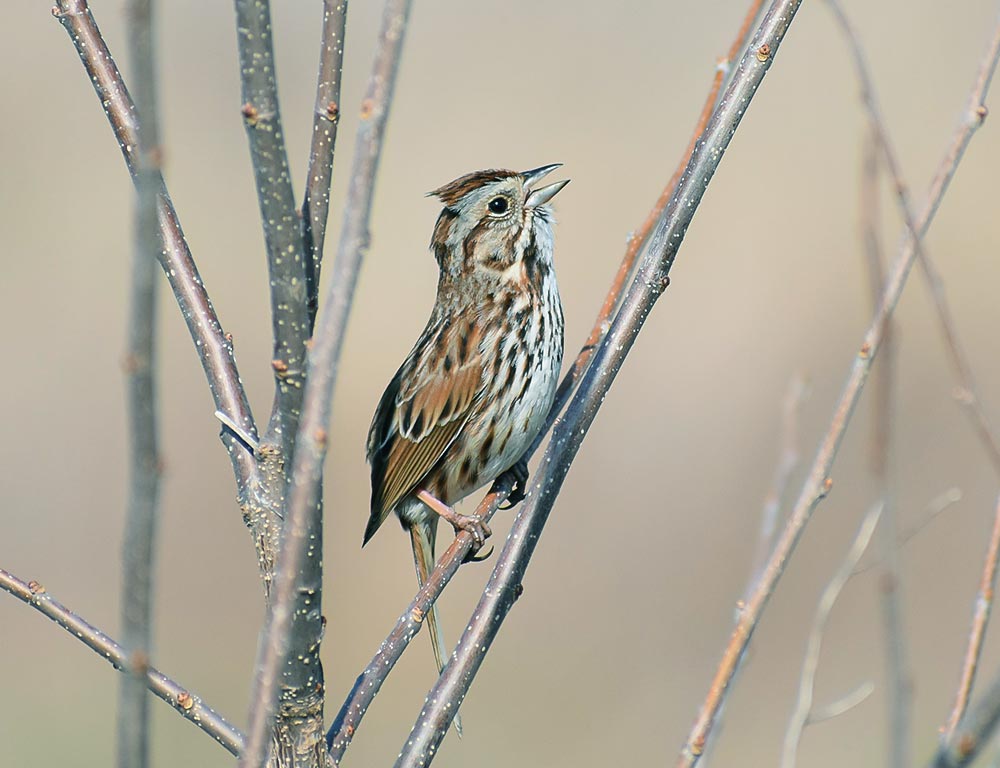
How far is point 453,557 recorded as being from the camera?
3.04 metres

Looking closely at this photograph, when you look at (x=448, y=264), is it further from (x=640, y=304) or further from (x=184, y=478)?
(x=184, y=478)

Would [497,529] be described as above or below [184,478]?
below

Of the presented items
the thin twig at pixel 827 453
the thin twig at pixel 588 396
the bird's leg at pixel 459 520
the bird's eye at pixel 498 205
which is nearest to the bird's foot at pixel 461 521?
the bird's leg at pixel 459 520

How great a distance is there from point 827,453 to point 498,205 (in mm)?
2596

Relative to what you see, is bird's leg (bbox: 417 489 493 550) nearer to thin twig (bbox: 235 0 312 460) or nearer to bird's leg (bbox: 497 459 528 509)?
bird's leg (bbox: 497 459 528 509)

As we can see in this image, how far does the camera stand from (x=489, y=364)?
4500 mm

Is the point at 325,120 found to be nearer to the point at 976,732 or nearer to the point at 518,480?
the point at 976,732

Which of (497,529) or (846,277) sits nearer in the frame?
(497,529)

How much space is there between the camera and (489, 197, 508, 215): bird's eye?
4.64 m

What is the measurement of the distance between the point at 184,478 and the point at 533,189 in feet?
23.9

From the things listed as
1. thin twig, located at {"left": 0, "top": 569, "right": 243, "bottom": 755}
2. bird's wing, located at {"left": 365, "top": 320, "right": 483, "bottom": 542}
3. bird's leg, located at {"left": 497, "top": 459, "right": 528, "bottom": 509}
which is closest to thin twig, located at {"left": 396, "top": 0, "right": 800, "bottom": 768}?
thin twig, located at {"left": 0, "top": 569, "right": 243, "bottom": 755}

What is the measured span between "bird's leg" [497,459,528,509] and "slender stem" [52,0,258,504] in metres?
1.77

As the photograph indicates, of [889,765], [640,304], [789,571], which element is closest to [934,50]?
[789,571]

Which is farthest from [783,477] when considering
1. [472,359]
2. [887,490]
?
[472,359]
